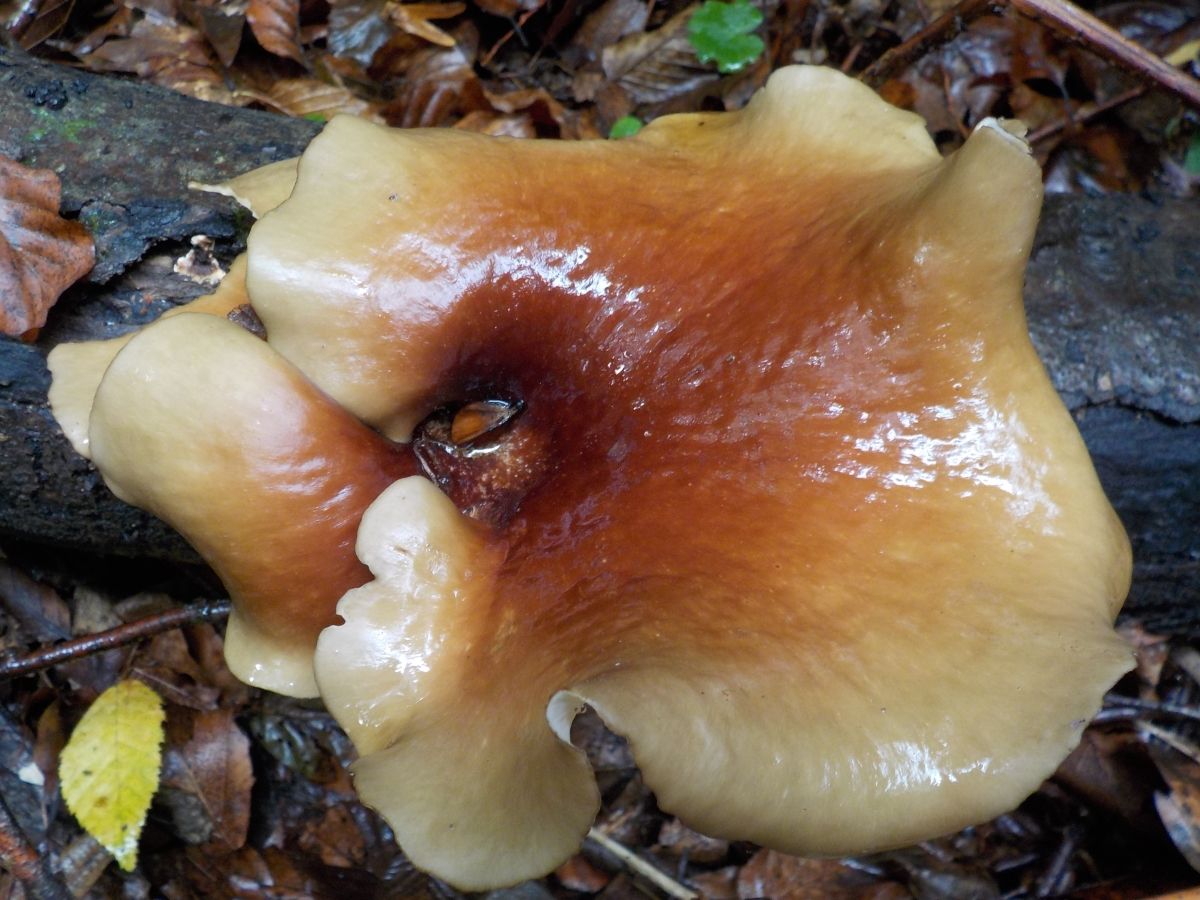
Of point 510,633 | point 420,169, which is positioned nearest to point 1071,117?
point 420,169

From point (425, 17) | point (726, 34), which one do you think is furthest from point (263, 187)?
point (726, 34)

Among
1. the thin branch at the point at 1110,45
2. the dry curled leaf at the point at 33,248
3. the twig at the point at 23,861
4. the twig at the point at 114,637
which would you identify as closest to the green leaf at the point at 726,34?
the thin branch at the point at 1110,45

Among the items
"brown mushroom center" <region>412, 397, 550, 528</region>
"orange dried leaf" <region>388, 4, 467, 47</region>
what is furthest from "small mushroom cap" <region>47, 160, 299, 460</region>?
"orange dried leaf" <region>388, 4, 467, 47</region>

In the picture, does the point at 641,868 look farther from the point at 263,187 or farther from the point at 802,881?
the point at 263,187

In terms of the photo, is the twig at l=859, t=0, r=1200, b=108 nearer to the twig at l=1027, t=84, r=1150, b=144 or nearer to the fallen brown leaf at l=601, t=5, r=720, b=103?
the twig at l=1027, t=84, r=1150, b=144

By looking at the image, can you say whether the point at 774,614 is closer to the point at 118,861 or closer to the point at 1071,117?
the point at 118,861

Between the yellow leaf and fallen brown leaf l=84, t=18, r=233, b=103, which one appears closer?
the yellow leaf

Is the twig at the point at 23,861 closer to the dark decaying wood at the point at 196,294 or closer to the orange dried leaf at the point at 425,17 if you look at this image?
the dark decaying wood at the point at 196,294
